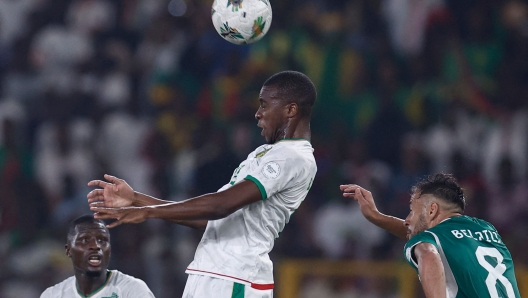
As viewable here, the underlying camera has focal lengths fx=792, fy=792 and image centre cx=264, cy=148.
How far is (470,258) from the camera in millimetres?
4051

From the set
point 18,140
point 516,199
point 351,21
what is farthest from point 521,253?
point 18,140

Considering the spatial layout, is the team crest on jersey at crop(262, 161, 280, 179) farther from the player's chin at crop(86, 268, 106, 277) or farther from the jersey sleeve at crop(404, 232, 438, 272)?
the player's chin at crop(86, 268, 106, 277)

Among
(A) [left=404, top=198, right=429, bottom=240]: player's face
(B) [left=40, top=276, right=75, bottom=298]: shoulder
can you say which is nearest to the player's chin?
(B) [left=40, top=276, right=75, bottom=298]: shoulder

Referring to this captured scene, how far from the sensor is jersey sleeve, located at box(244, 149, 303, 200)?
447 centimetres

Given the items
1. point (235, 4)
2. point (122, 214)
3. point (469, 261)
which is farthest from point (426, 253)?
point (235, 4)

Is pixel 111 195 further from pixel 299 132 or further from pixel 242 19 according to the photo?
pixel 242 19

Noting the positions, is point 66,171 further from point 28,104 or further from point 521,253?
point 521,253

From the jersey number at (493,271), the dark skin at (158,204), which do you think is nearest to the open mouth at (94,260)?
the dark skin at (158,204)

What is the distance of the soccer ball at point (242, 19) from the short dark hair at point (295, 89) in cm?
57

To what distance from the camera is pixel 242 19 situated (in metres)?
5.23

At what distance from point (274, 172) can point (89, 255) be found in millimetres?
1631

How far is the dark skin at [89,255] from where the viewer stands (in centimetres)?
538

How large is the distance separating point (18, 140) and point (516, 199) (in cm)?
587

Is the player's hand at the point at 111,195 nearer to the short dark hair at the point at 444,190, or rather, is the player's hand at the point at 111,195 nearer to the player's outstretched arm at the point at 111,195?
the player's outstretched arm at the point at 111,195
